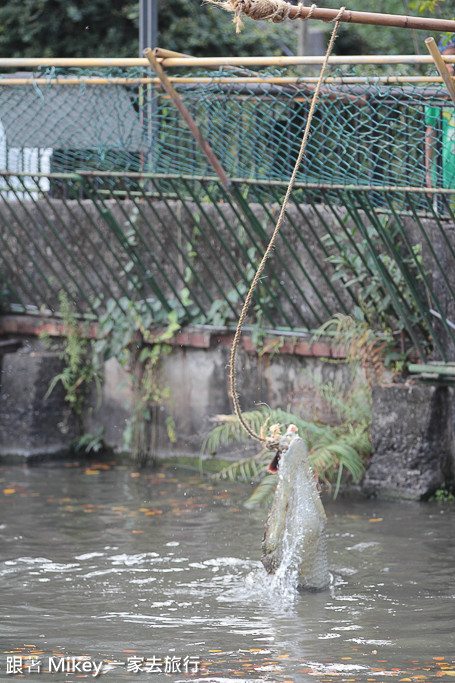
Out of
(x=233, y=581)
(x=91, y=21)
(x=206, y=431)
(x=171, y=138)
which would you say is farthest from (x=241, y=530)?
(x=91, y=21)

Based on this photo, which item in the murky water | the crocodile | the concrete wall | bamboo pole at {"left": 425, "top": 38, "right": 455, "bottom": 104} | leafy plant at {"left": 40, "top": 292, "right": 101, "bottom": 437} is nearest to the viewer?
the murky water

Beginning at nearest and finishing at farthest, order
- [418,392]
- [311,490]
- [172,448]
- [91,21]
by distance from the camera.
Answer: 1. [311,490]
2. [418,392]
3. [172,448]
4. [91,21]

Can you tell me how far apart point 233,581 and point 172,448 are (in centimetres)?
348

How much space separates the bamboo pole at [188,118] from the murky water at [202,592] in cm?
237

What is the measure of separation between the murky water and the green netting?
2.31 m

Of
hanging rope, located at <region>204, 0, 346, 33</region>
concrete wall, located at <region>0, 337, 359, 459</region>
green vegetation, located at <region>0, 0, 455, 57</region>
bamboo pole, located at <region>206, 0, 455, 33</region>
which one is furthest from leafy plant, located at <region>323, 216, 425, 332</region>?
green vegetation, located at <region>0, 0, 455, 57</region>

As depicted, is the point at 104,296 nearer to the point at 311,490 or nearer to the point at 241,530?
the point at 241,530

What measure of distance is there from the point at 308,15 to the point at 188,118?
→ 2.53m

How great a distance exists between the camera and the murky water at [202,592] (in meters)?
4.81

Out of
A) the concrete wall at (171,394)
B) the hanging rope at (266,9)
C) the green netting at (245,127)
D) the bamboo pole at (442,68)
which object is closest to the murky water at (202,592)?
the concrete wall at (171,394)

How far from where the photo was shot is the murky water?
4812mm

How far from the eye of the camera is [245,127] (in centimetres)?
779

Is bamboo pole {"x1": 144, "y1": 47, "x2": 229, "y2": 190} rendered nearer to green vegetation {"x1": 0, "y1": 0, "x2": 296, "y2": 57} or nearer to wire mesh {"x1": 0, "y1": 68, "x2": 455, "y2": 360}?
wire mesh {"x1": 0, "y1": 68, "x2": 455, "y2": 360}

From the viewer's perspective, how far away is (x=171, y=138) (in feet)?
27.5
